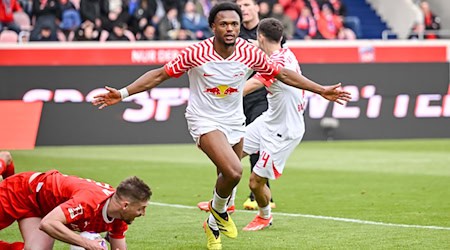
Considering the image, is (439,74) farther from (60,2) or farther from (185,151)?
(60,2)

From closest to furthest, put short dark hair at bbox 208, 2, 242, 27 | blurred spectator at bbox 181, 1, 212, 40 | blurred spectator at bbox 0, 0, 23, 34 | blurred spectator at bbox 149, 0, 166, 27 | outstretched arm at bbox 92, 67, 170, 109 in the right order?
1. outstretched arm at bbox 92, 67, 170, 109
2. short dark hair at bbox 208, 2, 242, 27
3. blurred spectator at bbox 0, 0, 23, 34
4. blurred spectator at bbox 149, 0, 166, 27
5. blurred spectator at bbox 181, 1, 212, 40

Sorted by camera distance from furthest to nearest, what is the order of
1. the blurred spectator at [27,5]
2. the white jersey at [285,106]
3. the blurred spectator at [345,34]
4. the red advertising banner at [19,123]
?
the blurred spectator at [345,34] → the blurred spectator at [27,5] → the red advertising banner at [19,123] → the white jersey at [285,106]

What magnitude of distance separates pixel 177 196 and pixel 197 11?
15053mm

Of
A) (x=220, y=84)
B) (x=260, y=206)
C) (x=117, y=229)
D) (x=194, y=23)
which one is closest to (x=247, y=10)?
(x=260, y=206)

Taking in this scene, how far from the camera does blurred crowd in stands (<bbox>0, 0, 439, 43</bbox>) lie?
84.0ft

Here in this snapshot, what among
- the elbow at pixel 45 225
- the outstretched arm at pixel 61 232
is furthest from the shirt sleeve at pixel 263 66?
the elbow at pixel 45 225

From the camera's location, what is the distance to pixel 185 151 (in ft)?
71.5

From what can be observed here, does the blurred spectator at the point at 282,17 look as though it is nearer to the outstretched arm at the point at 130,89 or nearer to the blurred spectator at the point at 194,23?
the blurred spectator at the point at 194,23

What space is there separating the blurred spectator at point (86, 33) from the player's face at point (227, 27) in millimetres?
15480

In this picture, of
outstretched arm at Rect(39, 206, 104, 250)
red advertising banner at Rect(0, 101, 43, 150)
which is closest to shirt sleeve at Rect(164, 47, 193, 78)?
outstretched arm at Rect(39, 206, 104, 250)

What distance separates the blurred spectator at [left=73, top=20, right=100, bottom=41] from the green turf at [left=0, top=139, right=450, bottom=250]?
3736mm

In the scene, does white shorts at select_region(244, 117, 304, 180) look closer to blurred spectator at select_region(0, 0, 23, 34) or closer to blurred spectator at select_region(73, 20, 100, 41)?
blurred spectator at select_region(73, 20, 100, 41)

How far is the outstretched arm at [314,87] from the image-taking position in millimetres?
10094

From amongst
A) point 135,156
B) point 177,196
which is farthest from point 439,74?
point 177,196
